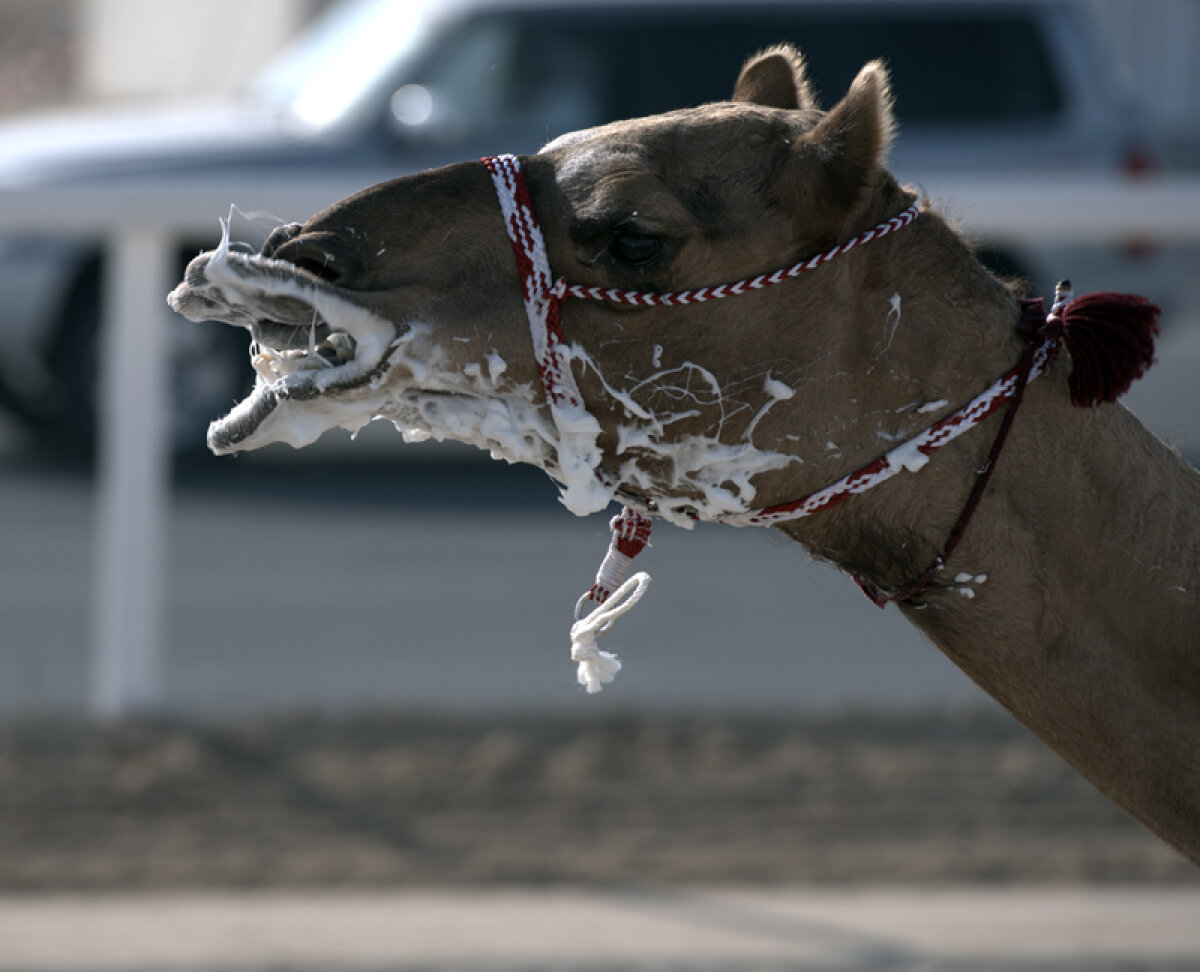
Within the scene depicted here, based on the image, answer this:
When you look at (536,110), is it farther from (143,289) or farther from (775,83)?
(775,83)

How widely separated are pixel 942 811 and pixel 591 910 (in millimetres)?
1236

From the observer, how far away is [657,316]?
6.95ft

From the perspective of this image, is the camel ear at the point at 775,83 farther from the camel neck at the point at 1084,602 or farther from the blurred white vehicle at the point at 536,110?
the blurred white vehicle at the point at 536,110

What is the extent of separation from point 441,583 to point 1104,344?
5.49m

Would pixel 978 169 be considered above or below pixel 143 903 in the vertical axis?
above

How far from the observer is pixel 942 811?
203 inches

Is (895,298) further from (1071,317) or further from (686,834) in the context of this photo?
(686,834)

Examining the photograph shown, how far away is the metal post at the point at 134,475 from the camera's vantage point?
5469 millimetres

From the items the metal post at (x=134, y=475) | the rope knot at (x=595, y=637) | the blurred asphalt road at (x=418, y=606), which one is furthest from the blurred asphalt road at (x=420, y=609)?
the rope knot at (x=595, y=637)

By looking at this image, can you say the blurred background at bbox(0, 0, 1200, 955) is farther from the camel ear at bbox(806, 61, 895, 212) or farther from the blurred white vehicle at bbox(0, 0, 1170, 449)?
the camel ear at bbox(806, 61, 895, 212)

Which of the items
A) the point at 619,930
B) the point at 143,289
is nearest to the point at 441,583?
the point at 143,289

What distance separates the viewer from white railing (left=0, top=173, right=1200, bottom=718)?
546 cm

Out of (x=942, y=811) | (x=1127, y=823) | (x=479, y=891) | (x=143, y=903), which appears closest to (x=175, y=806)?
(x=143, y=903)

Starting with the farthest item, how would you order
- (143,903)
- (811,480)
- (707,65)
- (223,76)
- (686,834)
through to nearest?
1. (223,76)
2. (707,65)
3. (686,834)
4. (143,903)
5. (811,480)
